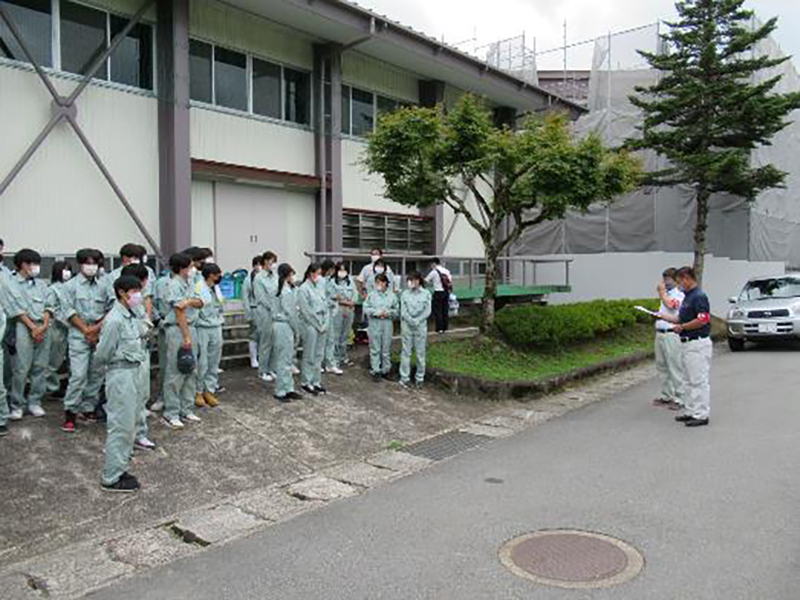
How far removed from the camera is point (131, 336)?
5926mm

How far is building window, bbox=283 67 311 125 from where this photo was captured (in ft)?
48.0

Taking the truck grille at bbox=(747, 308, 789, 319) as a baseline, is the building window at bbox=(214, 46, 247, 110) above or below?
above

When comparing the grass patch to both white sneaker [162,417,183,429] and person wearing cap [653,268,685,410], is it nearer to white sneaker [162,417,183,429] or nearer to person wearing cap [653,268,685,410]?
person wearing cap [653,268,685,410]

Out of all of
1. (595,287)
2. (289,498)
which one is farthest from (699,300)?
(595,287)

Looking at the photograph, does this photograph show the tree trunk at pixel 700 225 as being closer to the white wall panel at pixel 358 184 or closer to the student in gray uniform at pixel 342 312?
the white wall panel at pixel 358 184

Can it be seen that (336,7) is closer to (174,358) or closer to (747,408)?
(174,358)

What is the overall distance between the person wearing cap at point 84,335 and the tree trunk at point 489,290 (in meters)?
6.56

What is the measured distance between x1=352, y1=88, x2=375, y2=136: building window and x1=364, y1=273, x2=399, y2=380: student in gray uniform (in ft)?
22.4

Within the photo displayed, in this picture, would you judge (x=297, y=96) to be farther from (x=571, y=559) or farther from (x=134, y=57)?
(x=571, y=559)

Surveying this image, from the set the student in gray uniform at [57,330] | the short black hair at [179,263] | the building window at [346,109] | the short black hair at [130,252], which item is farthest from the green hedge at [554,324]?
the student in gray uniform at [57,330]

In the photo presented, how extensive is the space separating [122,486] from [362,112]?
40.4 ft

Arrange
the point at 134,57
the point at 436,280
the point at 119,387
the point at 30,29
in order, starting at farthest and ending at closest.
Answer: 1. the point at 436,280
2. the point at 134,57
3. the point at 30,29
4. the point at 119,387

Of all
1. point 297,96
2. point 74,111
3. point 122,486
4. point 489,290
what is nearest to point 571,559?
point 122,486

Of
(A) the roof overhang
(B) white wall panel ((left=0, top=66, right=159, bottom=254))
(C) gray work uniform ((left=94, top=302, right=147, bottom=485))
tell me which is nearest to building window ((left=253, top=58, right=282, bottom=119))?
(A) the roof overhang
